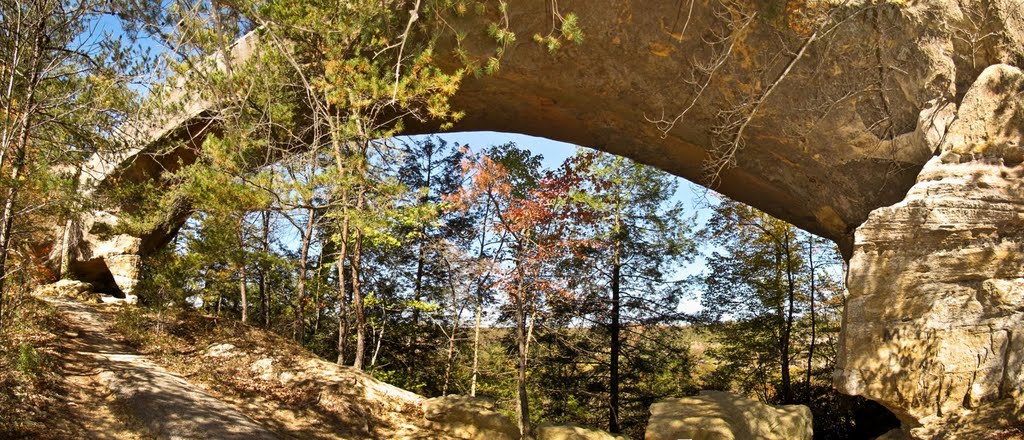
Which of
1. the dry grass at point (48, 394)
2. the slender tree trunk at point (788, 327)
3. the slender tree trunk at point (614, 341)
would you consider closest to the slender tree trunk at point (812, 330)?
the slender tree trunk at point (788, 327)

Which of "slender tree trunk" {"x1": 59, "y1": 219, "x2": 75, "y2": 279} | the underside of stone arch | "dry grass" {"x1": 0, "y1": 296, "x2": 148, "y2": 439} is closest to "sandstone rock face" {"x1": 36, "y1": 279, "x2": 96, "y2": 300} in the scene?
"slender tree trunk" {"x1": 59, "y1": 219, "x2": 75, "y2": 279}

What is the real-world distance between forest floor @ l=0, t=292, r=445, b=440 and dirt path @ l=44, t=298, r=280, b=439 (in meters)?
0.01

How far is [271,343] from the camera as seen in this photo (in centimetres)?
902

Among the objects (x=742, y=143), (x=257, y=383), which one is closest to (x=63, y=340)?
(x=257, y=383)

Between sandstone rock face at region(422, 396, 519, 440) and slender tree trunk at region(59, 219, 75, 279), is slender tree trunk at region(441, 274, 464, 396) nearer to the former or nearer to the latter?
sandstone rock face at region(422, 396, 519, 440)

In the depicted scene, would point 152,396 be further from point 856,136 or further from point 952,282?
point 856,136

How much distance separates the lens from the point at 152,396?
20.5 feet

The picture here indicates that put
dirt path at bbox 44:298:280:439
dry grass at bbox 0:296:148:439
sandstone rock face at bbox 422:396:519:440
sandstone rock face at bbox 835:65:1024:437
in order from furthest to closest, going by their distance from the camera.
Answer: sandstone rock face at bbox 422:396:519:440, sandstone rock face at bbox 835:65:1024:437, dirt path at bbox 44:298:280:439, dry grass at bbox 0:296:148:439

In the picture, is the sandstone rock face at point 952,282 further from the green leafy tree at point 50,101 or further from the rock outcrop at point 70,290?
the rock outcrop at point 70,290

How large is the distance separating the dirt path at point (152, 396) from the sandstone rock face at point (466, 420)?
7.26 ft

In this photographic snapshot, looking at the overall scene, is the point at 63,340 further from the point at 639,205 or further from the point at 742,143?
the point at 639,205

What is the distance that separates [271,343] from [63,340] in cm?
253

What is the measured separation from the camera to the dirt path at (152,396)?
580 centimetres

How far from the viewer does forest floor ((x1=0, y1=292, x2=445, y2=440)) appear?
5.70m
